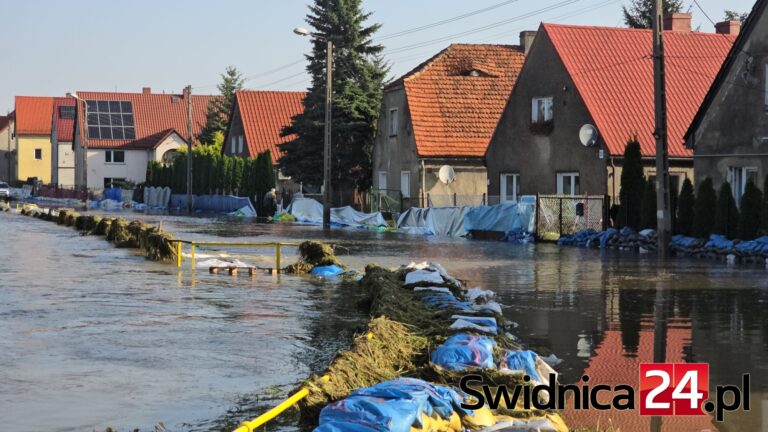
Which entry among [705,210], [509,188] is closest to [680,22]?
[509,188]

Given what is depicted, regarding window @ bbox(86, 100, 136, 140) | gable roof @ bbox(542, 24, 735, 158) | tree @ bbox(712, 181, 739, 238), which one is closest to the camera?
tree @ bbox(712, 181, 739, 238)

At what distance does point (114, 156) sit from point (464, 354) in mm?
99716

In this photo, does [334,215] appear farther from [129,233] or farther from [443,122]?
[129,233]

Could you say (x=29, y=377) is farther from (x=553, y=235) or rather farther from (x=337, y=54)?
(x=337, y=54)

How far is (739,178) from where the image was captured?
34094 mm

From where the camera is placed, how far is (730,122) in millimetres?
34156

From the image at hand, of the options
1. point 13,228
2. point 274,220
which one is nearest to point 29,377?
point 13,228

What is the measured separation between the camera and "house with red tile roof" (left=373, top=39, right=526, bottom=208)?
52031 millimetres

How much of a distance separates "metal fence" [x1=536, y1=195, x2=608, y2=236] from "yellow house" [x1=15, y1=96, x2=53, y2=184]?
337 feet

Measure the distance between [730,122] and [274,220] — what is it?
90.6 ft

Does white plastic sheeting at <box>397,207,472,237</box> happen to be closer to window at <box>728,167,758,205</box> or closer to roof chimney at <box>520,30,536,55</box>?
window at <box>728,167,758,205</box>

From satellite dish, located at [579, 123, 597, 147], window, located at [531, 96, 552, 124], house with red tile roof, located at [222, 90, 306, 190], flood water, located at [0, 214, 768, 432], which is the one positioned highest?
house with red tile roof, located at [222, 90, 306, 190]

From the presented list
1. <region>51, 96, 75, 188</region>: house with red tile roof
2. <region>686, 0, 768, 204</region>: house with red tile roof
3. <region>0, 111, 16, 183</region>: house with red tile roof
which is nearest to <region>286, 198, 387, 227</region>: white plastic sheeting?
<region>686, 0, 768, 204</region>: house with red tile roof

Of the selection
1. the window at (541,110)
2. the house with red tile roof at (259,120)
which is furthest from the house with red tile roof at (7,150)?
the window at (541,110)
